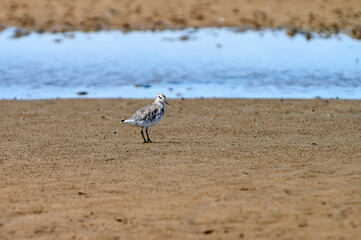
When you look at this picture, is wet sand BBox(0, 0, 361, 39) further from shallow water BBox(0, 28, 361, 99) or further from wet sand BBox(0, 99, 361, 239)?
wet sand BBox(0, 99, 361, 239)

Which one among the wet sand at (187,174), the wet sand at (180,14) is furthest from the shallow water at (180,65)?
→ the wet sand at (187,174)

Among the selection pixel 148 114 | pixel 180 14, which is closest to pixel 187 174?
pixel 148 114

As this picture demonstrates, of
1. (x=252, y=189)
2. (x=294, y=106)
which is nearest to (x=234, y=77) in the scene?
(x=294, y=106)

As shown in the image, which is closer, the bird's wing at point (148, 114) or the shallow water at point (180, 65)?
the bird's wing at point (148, 114)

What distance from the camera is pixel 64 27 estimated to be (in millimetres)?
31297

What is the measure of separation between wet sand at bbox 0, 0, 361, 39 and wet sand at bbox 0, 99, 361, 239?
15619mm

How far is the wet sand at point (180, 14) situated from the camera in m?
31.0

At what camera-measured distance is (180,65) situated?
22672 mm

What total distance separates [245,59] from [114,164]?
13.4 metres

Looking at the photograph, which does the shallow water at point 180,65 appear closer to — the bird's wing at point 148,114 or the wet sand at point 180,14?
the wet sand at point 180,14

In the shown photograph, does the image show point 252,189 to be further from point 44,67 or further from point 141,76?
point 44,67

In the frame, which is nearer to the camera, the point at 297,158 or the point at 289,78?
the point at 297,158

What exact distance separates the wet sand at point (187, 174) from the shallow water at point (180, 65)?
126 inches

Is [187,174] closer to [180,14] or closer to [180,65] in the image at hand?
[180,65]
